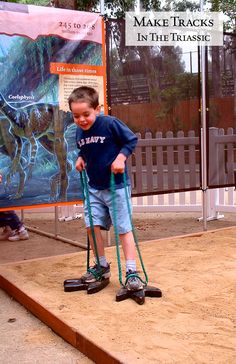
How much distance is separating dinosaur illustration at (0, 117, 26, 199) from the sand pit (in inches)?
34.8

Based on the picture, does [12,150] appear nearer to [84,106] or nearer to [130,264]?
[84,106]

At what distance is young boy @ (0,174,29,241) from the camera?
696 centimetres

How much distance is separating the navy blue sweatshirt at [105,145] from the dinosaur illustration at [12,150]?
1.40 m

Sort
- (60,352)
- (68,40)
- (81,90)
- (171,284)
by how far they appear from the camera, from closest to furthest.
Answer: (60,352)
(81,90)
(171,284)
(68,40)

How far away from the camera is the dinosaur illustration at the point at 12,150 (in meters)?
5.42

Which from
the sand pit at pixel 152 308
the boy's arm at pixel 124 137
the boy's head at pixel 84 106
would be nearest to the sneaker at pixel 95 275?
the sand pit at pixel 152 308

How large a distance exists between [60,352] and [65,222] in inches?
198

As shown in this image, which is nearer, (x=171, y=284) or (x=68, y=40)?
(x=171, y=284)

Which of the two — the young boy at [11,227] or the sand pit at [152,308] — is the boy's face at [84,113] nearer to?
the sand pit at [152,308]

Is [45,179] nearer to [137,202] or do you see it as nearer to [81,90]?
[81,90]

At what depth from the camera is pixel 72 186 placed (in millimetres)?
6000

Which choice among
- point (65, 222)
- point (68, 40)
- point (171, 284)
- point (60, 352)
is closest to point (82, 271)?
point (171, 284)

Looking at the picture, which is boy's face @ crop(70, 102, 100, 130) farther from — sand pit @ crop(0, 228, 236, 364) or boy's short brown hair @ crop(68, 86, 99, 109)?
sand pit @ crop(0, 228, 236, 364)

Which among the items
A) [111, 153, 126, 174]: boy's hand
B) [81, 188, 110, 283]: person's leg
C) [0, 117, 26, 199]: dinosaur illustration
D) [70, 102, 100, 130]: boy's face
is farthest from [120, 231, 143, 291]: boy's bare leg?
[0, 117, 26, 199]: dinosaur illustration
